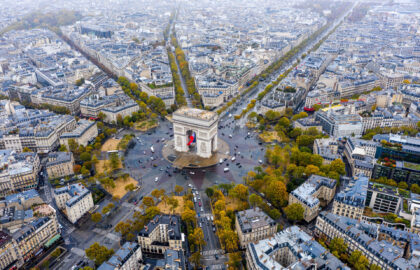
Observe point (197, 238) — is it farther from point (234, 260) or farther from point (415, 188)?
point (415, 188)

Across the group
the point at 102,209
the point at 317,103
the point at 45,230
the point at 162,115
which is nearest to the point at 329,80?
the point at 317,103

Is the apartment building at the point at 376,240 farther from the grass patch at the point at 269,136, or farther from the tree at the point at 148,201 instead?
the grass patch at the point at 269,136

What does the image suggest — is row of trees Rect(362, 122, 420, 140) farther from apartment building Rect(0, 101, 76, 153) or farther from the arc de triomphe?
apartment building Rect(0, 101, 76, 153)

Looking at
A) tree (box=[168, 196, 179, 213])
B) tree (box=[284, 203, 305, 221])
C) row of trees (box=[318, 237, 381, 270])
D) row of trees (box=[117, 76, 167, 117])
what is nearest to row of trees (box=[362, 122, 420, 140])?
tree (box=[284, 203, 305, 221])

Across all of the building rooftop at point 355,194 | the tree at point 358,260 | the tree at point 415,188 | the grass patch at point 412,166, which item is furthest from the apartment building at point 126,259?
the grass patch at point 412,166

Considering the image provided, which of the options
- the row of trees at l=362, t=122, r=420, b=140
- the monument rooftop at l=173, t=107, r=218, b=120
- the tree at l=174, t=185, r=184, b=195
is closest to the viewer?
the tree at l=174, t=185, r=184, b=195
